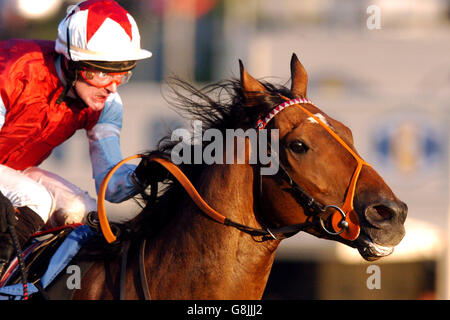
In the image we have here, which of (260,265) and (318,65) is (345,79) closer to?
(318,65)

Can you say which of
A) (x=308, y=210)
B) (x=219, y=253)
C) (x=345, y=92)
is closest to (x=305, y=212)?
(x=308, y=210)

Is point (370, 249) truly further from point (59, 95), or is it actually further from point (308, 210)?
point (59, 95)

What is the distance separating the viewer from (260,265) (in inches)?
121

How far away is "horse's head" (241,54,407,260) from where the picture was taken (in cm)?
289

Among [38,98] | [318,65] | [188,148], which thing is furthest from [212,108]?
[318,65]

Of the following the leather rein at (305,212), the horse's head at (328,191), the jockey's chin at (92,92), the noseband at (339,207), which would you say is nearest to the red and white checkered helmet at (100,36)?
the jockey's chin at (92,92)

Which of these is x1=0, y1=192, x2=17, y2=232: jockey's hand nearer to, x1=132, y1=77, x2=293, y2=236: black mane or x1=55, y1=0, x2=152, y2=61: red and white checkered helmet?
x1=132, y1=77, x2=293, y2=236: black mane

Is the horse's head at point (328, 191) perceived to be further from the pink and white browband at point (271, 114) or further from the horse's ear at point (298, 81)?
the horse's ear at point (298, 81)

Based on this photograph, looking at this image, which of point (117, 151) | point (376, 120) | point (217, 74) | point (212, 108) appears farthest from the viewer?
point (217, 74)

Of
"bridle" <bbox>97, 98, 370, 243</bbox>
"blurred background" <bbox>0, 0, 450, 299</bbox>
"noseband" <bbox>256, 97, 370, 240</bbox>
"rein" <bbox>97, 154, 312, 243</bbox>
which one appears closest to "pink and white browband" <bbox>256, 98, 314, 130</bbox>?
"bridle" <bbox>97, 98, 370, 243</bbox>

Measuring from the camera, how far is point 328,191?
2973 millimetres

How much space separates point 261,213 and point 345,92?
8225 millimetres
